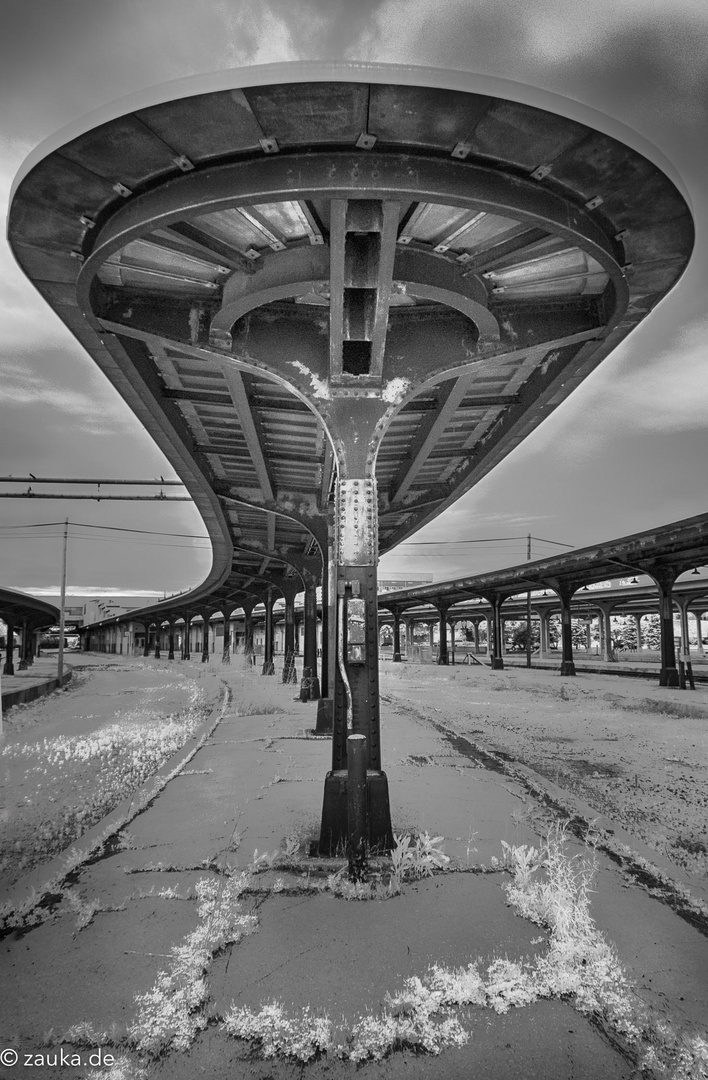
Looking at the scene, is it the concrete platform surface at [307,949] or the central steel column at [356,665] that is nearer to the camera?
the concrete platform surface at [307,949]

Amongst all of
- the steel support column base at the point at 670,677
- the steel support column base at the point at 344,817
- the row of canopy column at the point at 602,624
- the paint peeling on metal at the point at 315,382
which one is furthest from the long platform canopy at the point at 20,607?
the steel support column base at the point at 344,817

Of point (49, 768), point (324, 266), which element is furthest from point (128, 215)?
point (49, 768)

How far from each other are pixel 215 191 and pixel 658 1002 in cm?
547

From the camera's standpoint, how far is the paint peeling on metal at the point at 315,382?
579 cm

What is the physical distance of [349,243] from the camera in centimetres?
476

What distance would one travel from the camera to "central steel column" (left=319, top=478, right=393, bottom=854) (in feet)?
16.4

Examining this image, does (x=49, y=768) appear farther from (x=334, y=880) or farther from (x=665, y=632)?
(x=665, y=632)

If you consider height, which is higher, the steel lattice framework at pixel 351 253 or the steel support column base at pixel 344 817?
the steel lattice framework at pixel 351 253

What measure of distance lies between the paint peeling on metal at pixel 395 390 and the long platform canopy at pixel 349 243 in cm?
1

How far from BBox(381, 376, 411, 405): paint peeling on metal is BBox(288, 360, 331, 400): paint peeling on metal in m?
0.57

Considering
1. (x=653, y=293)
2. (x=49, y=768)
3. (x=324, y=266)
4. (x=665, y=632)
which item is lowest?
(x=49, y=768)

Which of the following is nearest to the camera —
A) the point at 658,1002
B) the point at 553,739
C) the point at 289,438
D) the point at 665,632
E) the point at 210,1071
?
the point at 210,1071

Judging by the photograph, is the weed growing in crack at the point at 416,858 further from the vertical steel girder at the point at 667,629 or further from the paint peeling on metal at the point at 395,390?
the vertical steel girder at the point at 667,629

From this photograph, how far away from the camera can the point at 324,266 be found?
17.0 ft
